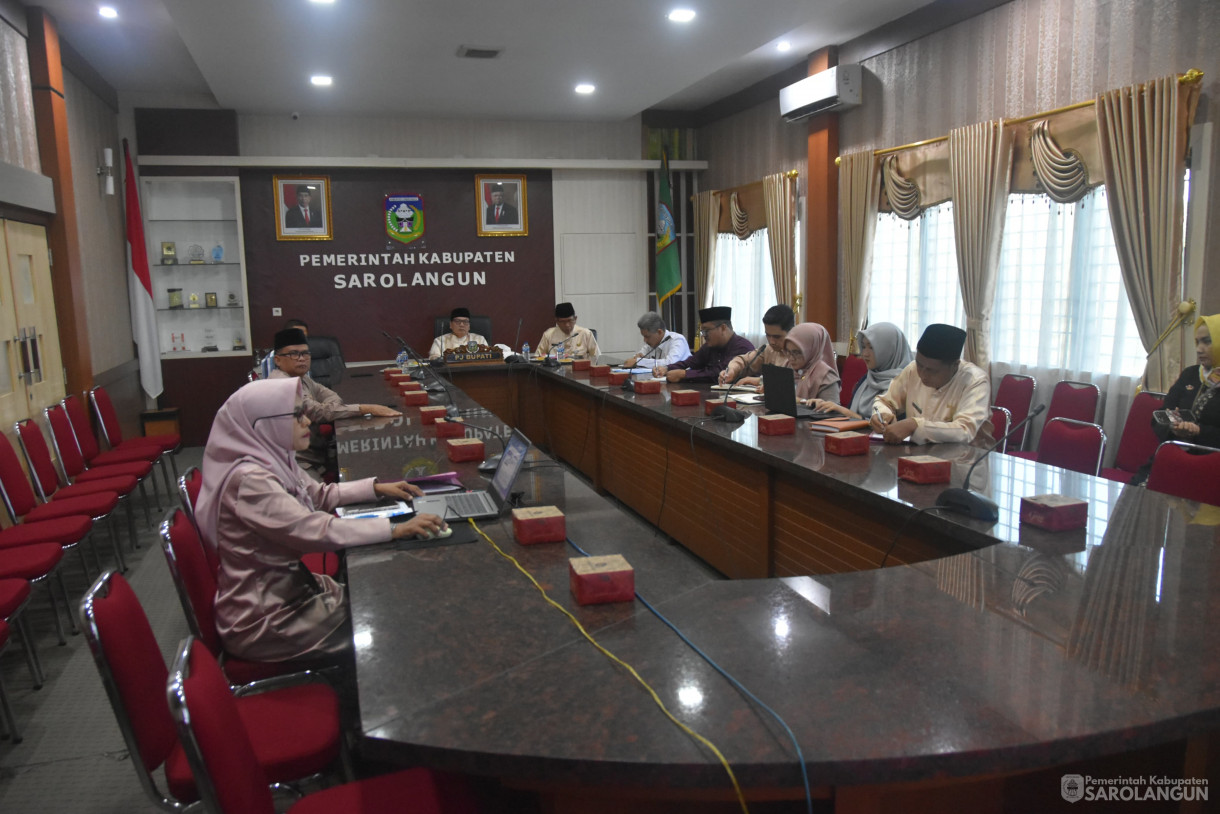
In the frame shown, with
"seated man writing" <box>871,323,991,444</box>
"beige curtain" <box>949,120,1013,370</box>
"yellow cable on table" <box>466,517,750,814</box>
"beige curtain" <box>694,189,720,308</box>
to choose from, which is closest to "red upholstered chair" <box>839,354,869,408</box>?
"beige curtain" <box>949,120,1013,370</box>

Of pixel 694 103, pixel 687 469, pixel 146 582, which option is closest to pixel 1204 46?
pixel 687 469

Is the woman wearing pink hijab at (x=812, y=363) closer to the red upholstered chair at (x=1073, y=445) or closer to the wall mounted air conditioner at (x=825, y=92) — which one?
the red upholstered chair at (x=1073, y=445)

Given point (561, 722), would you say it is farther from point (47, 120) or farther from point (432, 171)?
point (432, 171)

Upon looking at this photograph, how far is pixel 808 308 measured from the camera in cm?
652

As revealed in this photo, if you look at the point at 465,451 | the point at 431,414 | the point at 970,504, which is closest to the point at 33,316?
the point at 431,414

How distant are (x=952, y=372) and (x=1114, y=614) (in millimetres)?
1874

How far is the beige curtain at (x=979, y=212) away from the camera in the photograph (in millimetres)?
4684

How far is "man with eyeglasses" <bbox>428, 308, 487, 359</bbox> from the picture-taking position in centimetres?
697

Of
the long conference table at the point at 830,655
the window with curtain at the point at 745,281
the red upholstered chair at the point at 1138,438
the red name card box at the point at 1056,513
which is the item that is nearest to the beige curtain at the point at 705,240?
the window with curtain at the point at 745,281

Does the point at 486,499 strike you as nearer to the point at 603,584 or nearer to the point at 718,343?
the point at 603,584

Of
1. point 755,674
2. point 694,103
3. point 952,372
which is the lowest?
point 755,674

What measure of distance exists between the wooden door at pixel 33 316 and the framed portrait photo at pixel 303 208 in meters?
2.58

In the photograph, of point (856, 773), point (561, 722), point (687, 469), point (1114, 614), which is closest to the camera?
point (856, 773)

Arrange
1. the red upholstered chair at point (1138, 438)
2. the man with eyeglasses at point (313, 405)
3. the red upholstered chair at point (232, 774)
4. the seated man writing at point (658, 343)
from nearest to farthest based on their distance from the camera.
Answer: the red upholstered chair at point (232, 774) → the red upholstered chair at point (1138, 438) → the man with eyeglasses at point (313, 405) → the seated man writing at point (658, 343)
